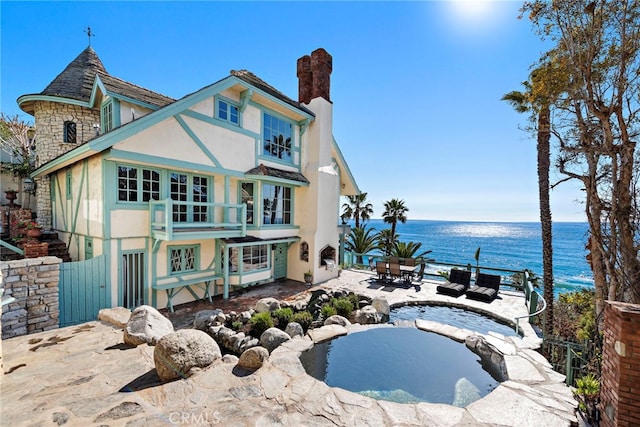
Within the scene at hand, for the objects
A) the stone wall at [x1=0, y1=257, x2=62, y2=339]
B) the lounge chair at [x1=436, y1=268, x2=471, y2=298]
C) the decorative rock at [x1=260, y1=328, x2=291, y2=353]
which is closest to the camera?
the stone wall at [x1=0, y1=257, x2=62, y2=339]

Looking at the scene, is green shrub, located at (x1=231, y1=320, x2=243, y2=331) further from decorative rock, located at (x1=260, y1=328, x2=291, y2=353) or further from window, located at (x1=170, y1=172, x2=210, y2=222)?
window, located at (x1=170, y1=172, x2=210, y2=222)

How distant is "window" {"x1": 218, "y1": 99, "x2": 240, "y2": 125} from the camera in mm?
10419

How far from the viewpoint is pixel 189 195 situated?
9.77 metres

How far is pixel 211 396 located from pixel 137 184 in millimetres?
7267

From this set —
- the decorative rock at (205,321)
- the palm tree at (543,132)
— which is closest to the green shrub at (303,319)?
the decorative rock at (205,321)

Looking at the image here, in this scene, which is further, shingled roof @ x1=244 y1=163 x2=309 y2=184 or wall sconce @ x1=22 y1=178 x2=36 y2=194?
wall sconce @ x1=22 y1=178 x2=36 y2=194

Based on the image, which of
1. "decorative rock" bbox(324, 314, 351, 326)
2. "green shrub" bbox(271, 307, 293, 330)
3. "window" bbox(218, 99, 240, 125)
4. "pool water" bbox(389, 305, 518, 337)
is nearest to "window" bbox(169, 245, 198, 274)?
"green shrub" bbox(271, 307, 293, 330)

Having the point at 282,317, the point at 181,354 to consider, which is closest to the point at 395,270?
the point at 282,317

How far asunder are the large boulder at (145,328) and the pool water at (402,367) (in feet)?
10.7

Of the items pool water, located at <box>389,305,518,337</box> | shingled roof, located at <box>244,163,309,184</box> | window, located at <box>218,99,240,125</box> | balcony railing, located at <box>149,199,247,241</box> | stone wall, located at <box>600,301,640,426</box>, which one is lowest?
pool water, located at <box>389,305,518,337</box>

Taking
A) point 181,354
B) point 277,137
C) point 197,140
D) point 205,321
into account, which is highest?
point 277,137

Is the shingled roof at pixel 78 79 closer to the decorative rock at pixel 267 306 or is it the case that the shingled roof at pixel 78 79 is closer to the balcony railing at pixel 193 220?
the balcony railing at pixel 193 220

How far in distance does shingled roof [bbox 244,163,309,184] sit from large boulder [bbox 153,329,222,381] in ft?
24.5

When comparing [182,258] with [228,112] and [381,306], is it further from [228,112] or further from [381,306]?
[381,306]
